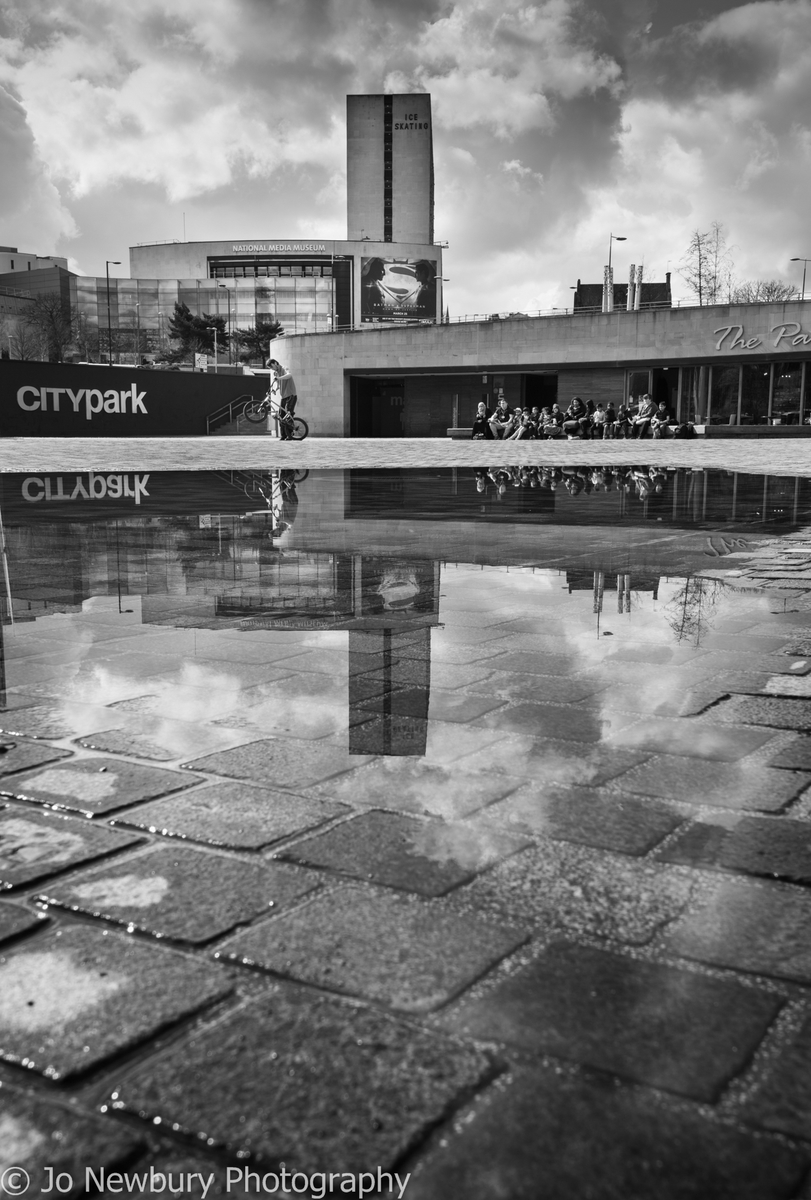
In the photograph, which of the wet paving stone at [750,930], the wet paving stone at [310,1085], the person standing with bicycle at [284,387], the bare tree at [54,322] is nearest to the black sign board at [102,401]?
the person standing with bicycle at [284,387]

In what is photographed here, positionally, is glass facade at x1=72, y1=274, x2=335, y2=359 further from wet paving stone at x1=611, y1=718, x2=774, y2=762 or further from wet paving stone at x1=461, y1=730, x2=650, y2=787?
wet paving stone at x1=461, y1=730, x2=650, y2=787

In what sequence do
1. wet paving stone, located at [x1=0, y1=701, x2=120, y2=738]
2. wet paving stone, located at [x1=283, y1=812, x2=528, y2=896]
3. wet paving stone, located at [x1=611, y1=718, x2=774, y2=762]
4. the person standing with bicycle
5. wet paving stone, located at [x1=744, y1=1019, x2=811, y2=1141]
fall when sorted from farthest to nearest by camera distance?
1. the person standing with bicycle
2. wet paving stone, located at [x1=0, y1=701, x2=120, y2=738]
3. wet paving stone, located at [x1=611, y1=718, x2=774, y2=762]
4. wet paving stone, located at [x1=283, y1=812, x2=528, y2=896]
5. wet paving stone, located at [x1=744, y1=1019, x2=811, y2=1141]

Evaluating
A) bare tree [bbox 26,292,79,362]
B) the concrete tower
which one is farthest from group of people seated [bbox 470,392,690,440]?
the concrete tower

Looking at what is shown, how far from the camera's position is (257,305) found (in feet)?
375

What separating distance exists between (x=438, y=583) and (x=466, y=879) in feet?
13.8

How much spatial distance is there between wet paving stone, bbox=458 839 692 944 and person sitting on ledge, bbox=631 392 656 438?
A: 3782 cm

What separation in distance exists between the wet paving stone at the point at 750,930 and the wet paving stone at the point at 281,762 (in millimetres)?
1164

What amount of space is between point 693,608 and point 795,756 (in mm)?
2475

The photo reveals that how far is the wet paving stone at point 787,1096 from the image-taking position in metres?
1.55

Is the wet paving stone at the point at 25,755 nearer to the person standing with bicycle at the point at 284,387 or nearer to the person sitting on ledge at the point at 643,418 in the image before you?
the person standing with bicycle at the point at 284,387

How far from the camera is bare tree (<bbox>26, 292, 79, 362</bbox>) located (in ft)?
307

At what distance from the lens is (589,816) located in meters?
2.73

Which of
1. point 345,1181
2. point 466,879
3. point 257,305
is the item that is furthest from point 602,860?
point 257,305

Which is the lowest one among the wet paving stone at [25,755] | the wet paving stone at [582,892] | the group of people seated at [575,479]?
the wet paving stone at [582,892]
